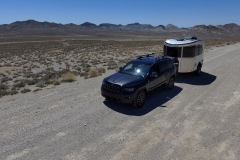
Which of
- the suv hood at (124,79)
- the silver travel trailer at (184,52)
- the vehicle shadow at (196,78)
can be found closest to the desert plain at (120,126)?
the suv hood at (124,79)

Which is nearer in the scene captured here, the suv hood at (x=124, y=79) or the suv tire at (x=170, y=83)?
the suv hood at (x=124, y=79)

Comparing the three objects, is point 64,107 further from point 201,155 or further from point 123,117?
point 201,155

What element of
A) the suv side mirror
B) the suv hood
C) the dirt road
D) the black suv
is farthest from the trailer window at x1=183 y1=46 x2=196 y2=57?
the suv hood

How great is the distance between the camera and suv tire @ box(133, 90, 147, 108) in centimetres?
1126

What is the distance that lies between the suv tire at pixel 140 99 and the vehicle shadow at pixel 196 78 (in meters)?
5.45

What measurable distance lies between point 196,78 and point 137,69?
6.61 metres

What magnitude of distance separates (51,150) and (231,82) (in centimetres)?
1264

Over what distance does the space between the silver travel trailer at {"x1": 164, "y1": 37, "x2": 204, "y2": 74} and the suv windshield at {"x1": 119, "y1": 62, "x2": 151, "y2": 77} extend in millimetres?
4727

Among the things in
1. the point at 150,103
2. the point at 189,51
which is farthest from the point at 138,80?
the point at 189,51

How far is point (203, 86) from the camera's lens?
15.3m

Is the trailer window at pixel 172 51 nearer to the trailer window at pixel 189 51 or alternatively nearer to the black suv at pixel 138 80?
the trailer window at pixel 189 51

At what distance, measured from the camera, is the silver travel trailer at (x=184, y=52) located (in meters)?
16.7

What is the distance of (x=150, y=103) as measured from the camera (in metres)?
12.1

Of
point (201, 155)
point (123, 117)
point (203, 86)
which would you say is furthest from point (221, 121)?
point (203, 86)
